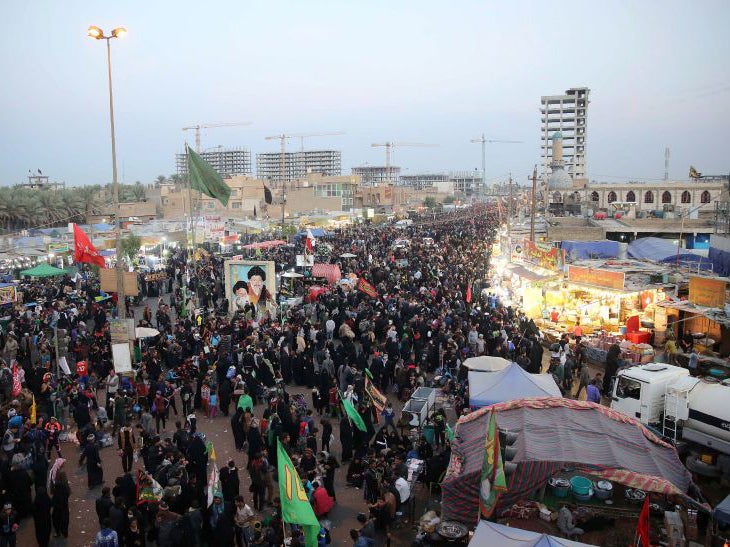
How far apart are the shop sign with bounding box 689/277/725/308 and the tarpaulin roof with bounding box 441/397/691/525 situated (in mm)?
7927

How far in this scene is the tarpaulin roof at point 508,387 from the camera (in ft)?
36.6

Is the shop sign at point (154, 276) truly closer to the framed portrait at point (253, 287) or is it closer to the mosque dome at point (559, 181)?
the framed portrait at point (253, 287)

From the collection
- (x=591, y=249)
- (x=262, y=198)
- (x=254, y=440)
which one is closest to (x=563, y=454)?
(x=254, y=440)

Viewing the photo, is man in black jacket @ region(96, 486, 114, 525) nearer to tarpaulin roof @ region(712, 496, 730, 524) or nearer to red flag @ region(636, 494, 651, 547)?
red flag @ region(636, 494, 651, 547)

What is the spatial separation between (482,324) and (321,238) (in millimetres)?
26929

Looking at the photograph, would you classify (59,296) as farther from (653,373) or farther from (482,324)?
(653,373)

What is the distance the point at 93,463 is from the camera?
396 inches

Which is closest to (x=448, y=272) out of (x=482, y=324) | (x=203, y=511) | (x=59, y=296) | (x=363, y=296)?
(x=363, y=296)

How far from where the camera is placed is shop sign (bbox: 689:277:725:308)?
15.4 m

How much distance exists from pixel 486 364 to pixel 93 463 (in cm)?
768

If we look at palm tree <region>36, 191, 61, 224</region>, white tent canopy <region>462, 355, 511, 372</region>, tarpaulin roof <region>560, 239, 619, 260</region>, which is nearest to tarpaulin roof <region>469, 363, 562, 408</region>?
white tent canopy <region>462, 355, 511, 372</region>

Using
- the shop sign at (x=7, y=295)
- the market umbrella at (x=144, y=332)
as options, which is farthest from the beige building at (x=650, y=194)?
the shop sign at (x=7, y=295)

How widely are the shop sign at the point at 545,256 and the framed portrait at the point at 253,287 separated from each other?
901 cm

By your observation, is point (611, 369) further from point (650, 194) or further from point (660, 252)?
point (650, 194)
